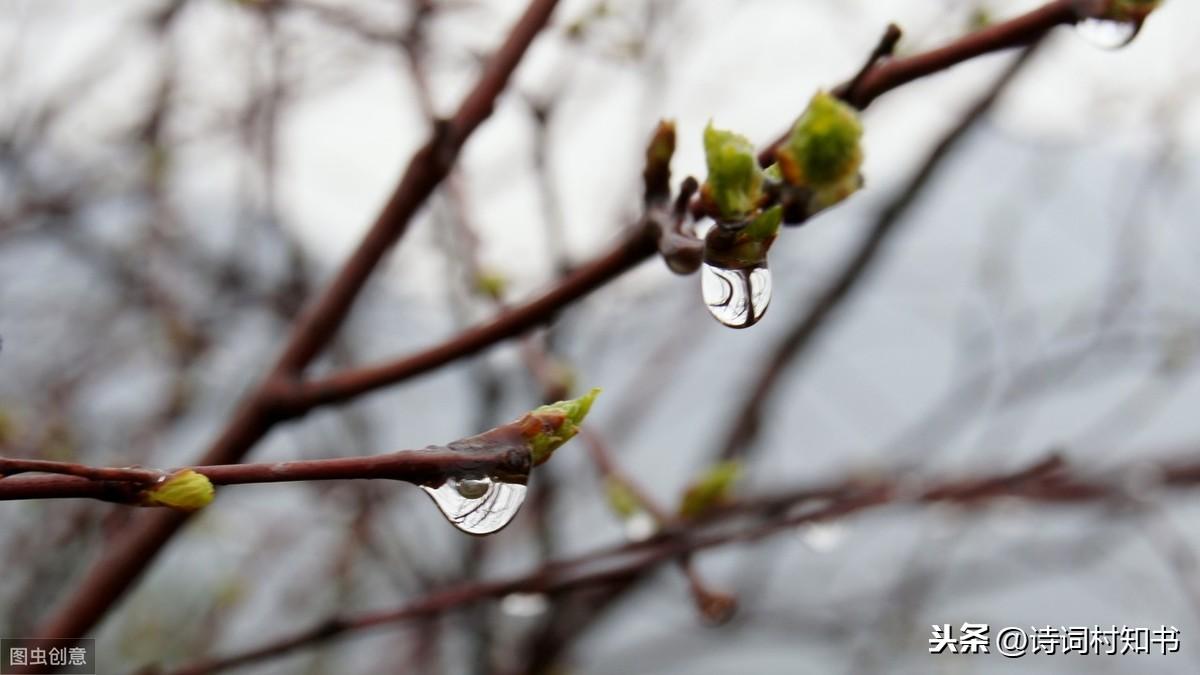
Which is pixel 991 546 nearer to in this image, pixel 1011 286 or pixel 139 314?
pixel 1011 286

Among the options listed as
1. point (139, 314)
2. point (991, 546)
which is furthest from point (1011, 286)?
point (139, 314)

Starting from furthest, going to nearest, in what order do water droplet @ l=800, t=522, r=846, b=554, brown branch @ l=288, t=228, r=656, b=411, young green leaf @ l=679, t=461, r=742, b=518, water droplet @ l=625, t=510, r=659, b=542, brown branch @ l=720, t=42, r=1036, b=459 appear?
brown branch @ l=720, t=42, r=1036, b=459 → water droplet @ l=800, t=522, r=846, b=554 → water droplet @ l=625, t=510, r=659, b=542 → young green leaf @ l=679, t=461, r=742, b=518 → brown branch @ l=288, t=228, r=656, b=411

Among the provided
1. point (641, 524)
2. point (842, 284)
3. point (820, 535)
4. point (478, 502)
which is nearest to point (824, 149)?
point (478, 502)

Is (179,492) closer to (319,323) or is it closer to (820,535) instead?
(319,323)

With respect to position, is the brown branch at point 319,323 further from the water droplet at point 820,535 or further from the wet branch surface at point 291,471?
the water droplet at point 820,535

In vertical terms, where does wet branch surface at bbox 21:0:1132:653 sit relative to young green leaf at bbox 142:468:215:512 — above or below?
above

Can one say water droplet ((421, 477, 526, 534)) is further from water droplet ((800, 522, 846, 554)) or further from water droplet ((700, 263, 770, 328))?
water droplet ((800, 522, 846, 554))

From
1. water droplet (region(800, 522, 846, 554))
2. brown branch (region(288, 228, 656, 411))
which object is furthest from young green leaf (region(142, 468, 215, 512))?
water droplet (region(800, 522, 846, 554))
